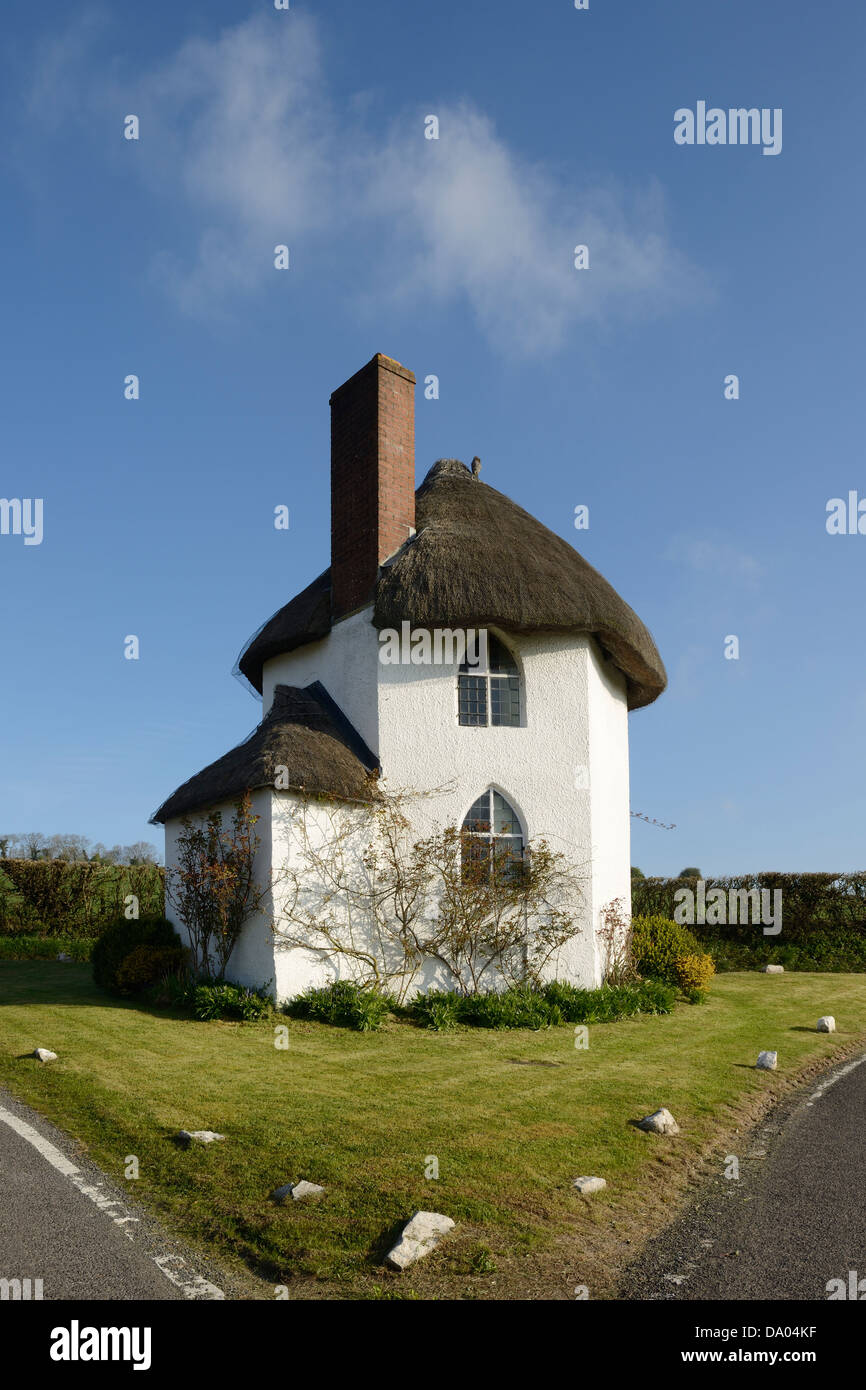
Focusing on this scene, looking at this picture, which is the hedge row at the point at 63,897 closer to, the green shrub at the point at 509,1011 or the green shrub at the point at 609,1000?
the green shrub at the point at 509,1011

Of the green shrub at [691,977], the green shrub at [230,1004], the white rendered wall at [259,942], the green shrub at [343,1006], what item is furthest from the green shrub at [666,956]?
the green shrub at [230,1004]

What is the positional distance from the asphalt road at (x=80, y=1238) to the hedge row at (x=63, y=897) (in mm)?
15934

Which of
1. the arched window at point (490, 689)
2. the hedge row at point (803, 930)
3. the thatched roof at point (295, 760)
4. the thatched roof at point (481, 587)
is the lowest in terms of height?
the hedge row at point (803, 930)

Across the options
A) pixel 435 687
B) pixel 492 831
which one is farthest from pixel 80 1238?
pixel 435 687

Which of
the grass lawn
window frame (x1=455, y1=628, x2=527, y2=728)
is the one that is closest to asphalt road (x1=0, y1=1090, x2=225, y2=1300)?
the grass lawn

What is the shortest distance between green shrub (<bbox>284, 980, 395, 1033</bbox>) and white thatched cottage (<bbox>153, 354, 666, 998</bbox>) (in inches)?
13.8

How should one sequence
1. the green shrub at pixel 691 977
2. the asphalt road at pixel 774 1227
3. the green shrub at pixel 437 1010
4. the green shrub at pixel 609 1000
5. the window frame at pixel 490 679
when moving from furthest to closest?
the green shrub at pixel 691 977 → the window frame at pixel 490 679 → the green shrub at pixel 609 1000 → the green shrub at pixel 437 1010 → the asphalt road at pixel 774 1227

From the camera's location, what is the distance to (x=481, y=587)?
14.7m

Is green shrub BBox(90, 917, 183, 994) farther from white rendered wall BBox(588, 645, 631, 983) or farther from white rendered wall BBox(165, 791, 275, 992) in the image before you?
white rendered wall BBox(588, 645, 631, 983)

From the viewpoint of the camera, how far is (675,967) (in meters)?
17.1

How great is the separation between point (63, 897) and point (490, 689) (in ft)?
43.4

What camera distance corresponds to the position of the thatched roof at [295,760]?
13.4 metres

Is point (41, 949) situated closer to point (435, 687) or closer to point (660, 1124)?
point (435, 687)
